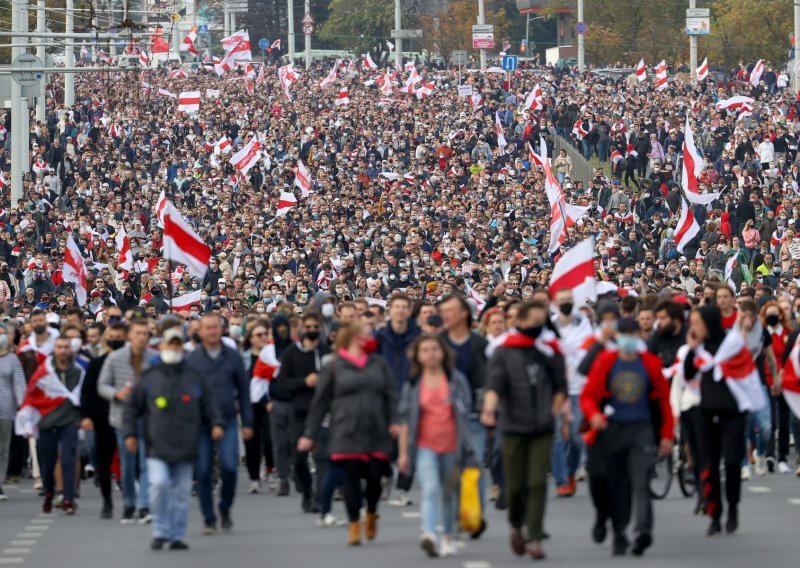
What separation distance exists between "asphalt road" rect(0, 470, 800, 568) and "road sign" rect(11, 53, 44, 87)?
26.8 meters

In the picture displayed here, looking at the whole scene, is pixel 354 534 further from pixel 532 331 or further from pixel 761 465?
pixel 761 465

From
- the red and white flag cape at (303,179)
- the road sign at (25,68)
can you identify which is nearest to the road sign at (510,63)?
the red and white flag cape at (303,179)

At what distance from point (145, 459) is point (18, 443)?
5.45m

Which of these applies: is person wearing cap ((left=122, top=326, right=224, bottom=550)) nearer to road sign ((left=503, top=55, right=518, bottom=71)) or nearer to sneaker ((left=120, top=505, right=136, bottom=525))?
sneaker ((left=120, top=505, right=136, bottom=525))

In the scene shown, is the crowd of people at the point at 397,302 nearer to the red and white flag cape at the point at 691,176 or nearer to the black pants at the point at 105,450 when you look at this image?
the black pants at the point at 105,450

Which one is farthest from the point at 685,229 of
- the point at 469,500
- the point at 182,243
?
the point at 469,500

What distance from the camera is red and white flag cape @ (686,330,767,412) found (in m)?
14.0

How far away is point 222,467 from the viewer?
1526 cm

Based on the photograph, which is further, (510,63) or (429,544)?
(510,63)

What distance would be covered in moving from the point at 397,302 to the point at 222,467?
181cm

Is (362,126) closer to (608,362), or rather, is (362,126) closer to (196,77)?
(196,77)

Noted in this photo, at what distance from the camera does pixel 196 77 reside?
78.4 meters

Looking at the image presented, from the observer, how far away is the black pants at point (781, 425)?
18.7m

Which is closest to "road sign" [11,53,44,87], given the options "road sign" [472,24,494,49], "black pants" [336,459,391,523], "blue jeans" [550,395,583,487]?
"blue jeans" [550,395,583,487]
